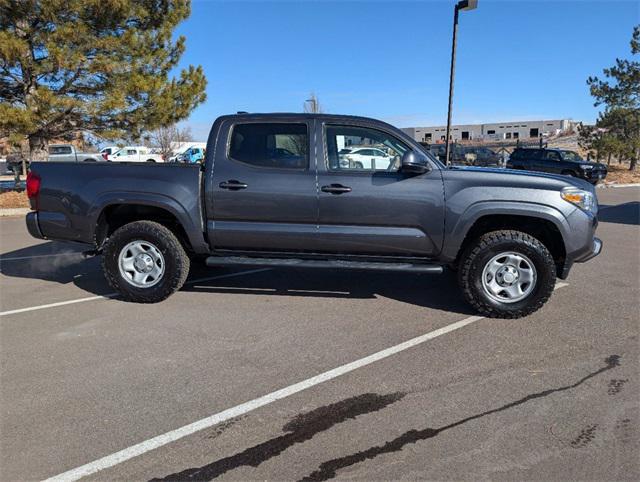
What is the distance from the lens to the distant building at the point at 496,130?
82.8 meters

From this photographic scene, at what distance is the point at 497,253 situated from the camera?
4.78 metres

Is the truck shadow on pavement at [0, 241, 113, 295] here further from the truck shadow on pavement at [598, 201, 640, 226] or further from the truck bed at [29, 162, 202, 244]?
the truck shadow on pavement at [598, 201, 640, 226]

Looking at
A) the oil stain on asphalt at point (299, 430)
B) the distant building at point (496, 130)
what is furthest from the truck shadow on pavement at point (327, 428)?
the distant building at point (496, 130)

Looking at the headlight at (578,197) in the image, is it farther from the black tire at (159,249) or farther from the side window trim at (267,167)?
the black tire at (159,249)

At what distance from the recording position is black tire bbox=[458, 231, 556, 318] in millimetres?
4703

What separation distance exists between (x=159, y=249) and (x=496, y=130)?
9489 cm

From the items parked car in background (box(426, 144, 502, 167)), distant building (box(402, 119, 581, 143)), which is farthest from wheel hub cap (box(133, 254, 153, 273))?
distant building (box(402, 119, 581, 143))

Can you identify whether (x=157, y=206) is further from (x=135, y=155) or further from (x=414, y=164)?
(x=135, y=155)

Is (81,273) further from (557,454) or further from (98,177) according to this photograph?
(557,454)

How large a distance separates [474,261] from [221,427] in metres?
2.97

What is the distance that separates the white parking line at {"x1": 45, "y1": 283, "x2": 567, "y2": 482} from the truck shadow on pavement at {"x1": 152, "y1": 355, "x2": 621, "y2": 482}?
0.98ft

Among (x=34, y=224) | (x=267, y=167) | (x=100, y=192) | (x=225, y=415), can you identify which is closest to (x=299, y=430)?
(x=225, y=415)

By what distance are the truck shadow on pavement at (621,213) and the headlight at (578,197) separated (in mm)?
8387

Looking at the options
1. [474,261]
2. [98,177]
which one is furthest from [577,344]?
[98,177]
